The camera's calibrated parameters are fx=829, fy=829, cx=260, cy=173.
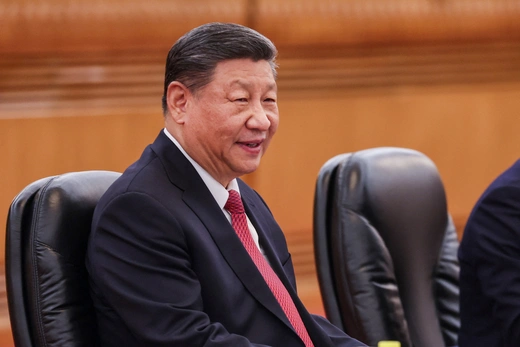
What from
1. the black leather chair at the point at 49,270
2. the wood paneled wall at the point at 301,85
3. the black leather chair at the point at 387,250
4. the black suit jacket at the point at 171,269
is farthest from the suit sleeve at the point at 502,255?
the wood paneled wall at the point at 301,85

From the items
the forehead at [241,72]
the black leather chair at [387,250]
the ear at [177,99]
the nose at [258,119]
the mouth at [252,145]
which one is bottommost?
the black leather chair at [387,250]

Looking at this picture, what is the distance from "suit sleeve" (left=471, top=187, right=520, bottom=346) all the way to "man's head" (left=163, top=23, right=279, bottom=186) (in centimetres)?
70

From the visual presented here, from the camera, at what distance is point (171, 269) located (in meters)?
1.56

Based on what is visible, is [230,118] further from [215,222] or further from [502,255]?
[502,255]

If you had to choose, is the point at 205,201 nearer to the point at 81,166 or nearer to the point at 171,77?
the point at 171,77

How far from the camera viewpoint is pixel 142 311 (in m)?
1.53

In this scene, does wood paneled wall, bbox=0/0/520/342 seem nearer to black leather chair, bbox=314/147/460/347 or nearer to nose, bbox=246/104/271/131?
black leather chair, bbox=314/147/460/347

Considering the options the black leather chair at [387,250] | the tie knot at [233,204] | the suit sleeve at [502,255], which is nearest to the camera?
the tie knot at [233,204]

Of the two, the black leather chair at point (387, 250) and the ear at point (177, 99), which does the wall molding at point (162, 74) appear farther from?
the ear at point (177, 99)

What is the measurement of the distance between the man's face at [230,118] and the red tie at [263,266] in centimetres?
7

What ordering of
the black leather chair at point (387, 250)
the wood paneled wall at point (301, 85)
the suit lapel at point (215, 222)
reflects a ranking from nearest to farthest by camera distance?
1. the suit lapel at point (215, 222)
2. the black leather chair at point (387, 250)
3. the wood paneled wall at point (301, 85)

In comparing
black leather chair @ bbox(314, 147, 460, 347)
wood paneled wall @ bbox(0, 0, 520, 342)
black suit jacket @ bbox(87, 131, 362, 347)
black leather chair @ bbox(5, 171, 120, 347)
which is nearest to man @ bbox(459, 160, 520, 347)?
black leather chair @ bbox(314, 147, 460, 347)

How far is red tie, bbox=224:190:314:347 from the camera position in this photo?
5.71ft

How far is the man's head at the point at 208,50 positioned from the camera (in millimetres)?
1686
